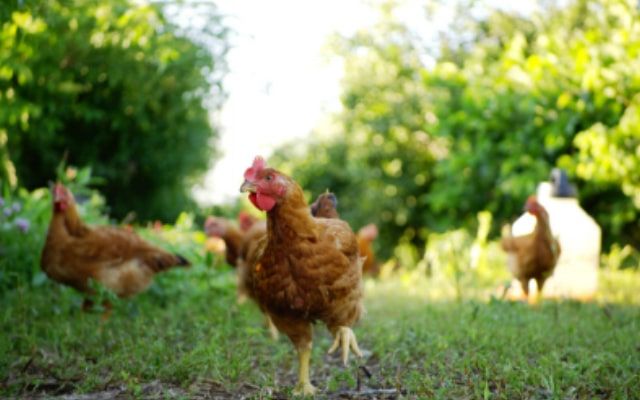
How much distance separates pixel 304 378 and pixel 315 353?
38.8 inches

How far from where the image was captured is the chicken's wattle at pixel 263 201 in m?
3.26

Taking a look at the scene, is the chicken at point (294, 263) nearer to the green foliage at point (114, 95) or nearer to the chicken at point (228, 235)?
the green foliage at point (114, 95)

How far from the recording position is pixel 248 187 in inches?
127

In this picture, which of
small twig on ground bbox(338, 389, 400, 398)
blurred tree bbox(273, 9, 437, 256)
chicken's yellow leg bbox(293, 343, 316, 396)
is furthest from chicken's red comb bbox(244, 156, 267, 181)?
blurred tree bbox(273, 9, 437, 256)

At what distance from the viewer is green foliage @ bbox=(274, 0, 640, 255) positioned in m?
9.16

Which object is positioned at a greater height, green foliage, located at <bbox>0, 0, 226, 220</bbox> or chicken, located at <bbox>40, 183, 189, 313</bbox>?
green foliage, located at <bbox>0, 0, 226, 220</bbox>

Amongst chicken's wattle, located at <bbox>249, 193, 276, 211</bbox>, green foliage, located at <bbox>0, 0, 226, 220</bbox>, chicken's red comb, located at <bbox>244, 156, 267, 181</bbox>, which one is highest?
green foliage, located at <bbox>0, 0, 226, 220</bbox>

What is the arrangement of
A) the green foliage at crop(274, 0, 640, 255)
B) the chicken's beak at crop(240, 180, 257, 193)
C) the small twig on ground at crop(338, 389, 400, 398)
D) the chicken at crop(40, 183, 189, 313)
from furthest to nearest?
the green foliage at crop(274, 0, 640, 255) < the chicken at crop(40, 183, 189, 313) < the small twig on ground at crop(338, 389, 400, 398) < the chicken's beak at crop(240, 180, 257, 193)

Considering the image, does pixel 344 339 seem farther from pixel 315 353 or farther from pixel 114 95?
pixel 114 95

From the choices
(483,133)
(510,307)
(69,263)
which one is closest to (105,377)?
(69,263)

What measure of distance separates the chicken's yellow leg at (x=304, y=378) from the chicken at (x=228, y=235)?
306cm

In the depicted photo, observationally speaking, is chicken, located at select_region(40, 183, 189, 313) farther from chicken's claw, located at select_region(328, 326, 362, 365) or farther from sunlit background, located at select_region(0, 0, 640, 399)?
chicken's claw, located at select_region(328, 326, 362, 365)

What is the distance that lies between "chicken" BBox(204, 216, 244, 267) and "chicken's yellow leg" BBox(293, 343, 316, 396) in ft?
10.0

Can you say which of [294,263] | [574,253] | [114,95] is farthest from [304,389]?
[114,95]
